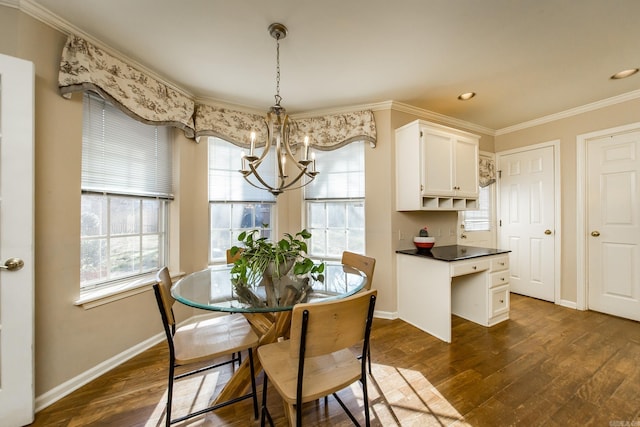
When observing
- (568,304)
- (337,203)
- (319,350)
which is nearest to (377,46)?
(337,203)

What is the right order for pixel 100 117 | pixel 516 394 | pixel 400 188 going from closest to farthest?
pixel 516 394, pixel 100 117, pixel 400 188

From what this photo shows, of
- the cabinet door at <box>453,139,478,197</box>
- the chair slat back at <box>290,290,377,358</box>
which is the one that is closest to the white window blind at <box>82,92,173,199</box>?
the chair slat back at <box>290,290,377,358</box>

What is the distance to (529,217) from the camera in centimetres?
344

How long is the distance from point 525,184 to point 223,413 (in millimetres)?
4298

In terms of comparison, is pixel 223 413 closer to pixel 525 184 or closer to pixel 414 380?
pixel 414 380

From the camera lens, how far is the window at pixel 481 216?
3.52 m

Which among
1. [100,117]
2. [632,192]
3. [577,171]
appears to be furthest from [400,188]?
[100,117]

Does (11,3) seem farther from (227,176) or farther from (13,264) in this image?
(227,176)

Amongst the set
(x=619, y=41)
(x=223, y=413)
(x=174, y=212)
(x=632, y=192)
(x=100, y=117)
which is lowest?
(x=223, y=413)

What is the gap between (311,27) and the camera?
5.53 feet

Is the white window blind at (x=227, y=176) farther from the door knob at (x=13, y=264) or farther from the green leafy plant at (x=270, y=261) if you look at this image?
the door knob at (x=13, y=264)

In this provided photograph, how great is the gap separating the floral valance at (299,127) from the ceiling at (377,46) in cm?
17

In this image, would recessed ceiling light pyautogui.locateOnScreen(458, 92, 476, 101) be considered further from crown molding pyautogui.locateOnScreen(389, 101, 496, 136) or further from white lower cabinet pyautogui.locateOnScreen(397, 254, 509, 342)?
white lower cabinet pyautogui.locateOnScreen(397, 254, 509, 342)

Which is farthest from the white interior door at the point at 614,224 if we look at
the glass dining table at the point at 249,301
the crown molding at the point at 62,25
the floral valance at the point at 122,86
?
the crown molding at the point at 62,25
